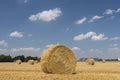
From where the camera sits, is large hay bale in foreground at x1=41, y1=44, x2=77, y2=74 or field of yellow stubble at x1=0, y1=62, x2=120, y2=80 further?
large hay bale in foreground at x1=41, y1=44, x2=77, y2=74

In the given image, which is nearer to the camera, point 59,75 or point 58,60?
point 59,75

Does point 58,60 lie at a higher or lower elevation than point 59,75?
higher

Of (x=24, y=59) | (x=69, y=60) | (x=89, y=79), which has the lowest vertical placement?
(x=89, y=79)

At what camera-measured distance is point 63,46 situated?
1945cm

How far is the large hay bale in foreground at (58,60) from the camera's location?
60.1ft

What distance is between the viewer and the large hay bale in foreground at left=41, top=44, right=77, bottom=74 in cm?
1833

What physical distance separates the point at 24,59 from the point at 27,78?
55924mm

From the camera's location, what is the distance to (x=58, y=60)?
61.9ft

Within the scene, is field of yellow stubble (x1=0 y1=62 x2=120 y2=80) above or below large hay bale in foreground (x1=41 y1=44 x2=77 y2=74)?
below

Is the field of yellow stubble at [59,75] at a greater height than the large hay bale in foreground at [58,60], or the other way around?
the large hay bale in foreground at [58,60]

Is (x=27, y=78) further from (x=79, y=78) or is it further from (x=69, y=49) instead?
(x=69, y=49)

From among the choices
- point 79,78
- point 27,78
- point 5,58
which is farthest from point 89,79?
point 5,58

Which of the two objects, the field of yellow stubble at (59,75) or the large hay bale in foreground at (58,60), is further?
the large hay bale in foreground at (58,60)

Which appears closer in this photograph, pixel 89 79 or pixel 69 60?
pixel 89 79
